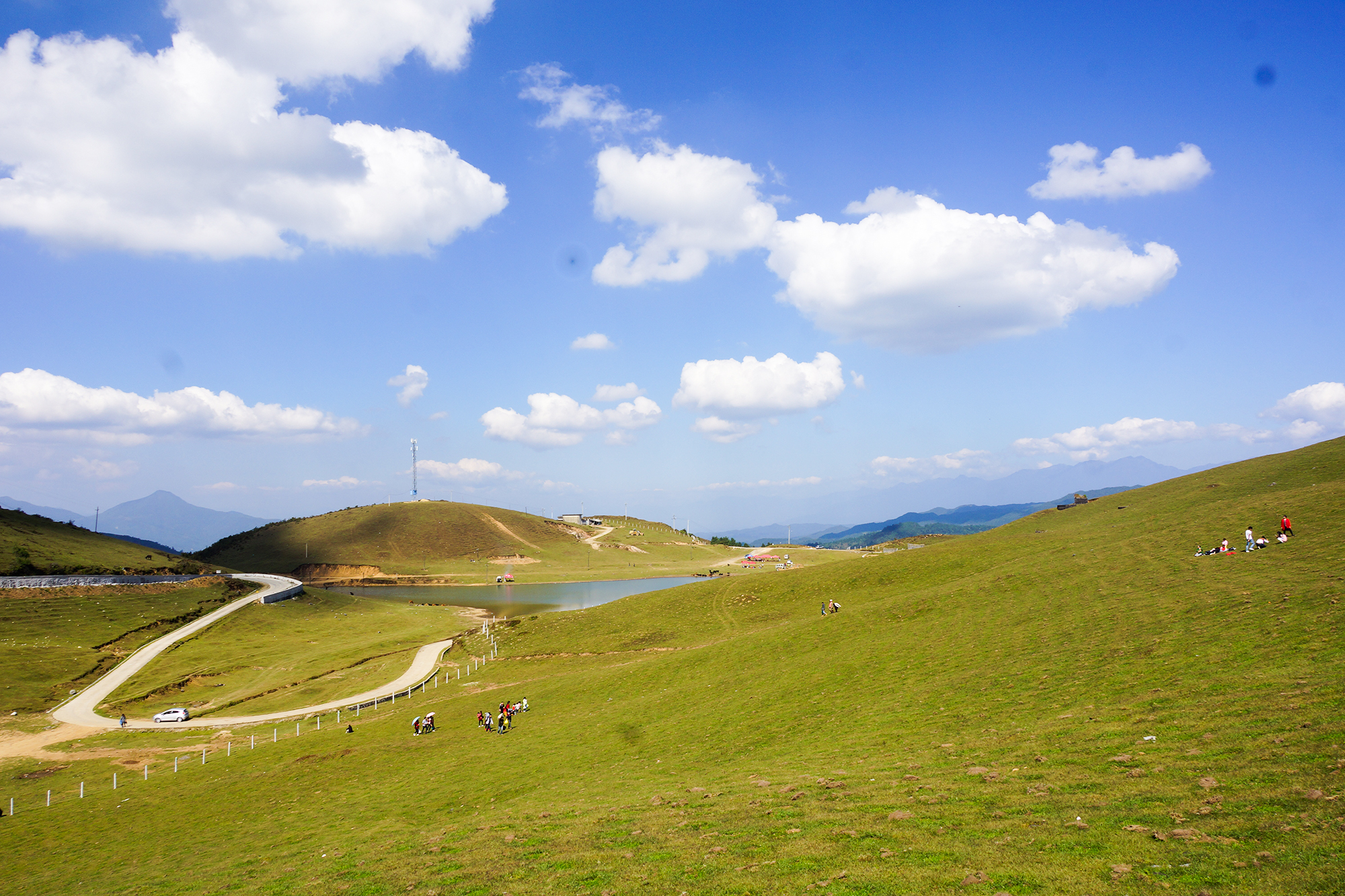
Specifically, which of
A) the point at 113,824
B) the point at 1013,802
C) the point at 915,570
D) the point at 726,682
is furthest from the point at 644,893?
the point at 915,570

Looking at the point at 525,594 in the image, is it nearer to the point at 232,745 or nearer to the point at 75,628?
the point at 75,628

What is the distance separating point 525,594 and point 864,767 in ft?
440

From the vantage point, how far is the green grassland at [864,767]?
48.1 ft

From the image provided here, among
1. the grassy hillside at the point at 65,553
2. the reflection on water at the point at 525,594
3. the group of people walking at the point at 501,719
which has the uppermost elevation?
the grassy hillside at the point at 65,553

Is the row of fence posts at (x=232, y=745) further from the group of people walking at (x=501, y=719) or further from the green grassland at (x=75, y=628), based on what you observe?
the green grassland at (x=75, y=628)

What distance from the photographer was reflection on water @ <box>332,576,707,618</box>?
127 meters

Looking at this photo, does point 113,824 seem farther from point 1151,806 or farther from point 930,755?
point 1151,806

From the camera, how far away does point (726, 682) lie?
144ft

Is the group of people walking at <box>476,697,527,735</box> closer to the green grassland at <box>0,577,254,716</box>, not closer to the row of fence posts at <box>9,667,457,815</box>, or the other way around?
the row of fence posts at <box>9,667,457,815</box>

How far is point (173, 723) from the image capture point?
183ft

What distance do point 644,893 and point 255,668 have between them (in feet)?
254

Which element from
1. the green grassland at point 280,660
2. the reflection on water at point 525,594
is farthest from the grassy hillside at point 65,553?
the reflection on water at point 525,594

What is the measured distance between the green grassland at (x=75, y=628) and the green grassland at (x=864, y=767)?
2097 centimetres

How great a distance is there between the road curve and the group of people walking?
1935 cm
